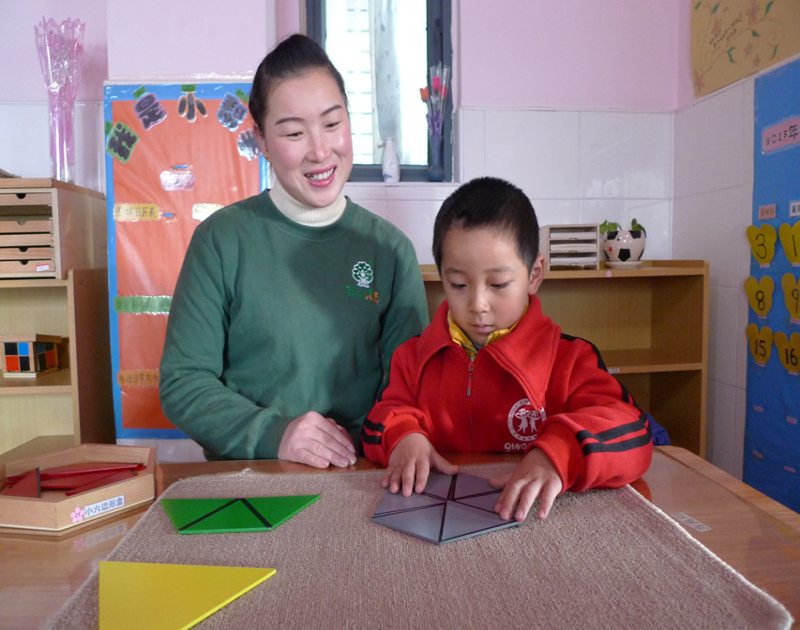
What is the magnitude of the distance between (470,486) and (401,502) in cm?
9

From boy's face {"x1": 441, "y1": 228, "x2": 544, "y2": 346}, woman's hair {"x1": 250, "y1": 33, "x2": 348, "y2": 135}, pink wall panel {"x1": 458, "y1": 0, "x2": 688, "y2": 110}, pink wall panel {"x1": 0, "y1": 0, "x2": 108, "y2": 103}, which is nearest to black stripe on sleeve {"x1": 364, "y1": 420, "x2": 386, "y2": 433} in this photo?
boy's face {"x1": 441, "y1": 228, "x2": 544, "y2": 346}

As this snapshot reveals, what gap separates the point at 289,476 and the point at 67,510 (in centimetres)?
24

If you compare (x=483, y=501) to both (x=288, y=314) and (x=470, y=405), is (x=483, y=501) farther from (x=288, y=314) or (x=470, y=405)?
(x=288, y=314)

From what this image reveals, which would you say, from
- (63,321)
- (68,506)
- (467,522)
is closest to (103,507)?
(68,506)

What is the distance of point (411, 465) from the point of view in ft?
2.36

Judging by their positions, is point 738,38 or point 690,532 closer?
point 690,532

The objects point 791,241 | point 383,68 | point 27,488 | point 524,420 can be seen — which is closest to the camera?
point 27,488

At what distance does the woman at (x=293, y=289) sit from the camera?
1045mm

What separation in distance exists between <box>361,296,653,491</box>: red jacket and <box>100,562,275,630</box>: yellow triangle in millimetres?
361

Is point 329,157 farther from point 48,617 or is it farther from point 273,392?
point 48,617

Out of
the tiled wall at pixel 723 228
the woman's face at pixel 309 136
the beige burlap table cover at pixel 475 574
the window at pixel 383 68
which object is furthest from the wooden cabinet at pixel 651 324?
the beige burlap table cover at pixel 475 574

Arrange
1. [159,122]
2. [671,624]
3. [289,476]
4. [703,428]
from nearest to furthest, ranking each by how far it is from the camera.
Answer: [671,624] → [289,476] → [159,122] → [703,428]

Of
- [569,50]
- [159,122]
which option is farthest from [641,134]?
[159,122]

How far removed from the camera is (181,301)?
3.48 ft
